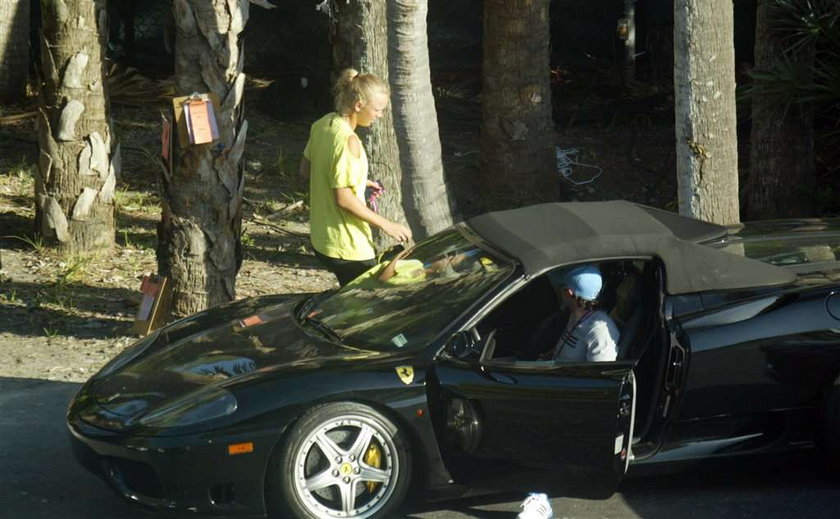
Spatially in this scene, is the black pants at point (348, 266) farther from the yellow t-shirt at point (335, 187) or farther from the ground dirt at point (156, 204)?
the ground dirt at point (156, 204)

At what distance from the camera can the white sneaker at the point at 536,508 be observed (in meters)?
5.36

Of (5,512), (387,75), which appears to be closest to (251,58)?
(387,75)

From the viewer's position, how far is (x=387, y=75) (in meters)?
9.04

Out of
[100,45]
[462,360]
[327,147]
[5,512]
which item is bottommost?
[5,512]

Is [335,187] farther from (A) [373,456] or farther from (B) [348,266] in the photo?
(A) [373,456]

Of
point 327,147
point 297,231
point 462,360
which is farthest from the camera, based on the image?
point 297,231

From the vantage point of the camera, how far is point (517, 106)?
461 inches

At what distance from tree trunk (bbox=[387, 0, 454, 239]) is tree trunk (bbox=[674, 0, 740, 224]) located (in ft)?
6.85

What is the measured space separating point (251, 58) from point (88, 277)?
6.03 meters

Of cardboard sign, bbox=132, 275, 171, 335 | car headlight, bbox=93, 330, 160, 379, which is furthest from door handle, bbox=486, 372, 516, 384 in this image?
cardboard sign, bbox=132, 275, 171, 335

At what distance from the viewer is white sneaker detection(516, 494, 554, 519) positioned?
5359mm

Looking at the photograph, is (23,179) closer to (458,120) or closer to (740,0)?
(458,120)

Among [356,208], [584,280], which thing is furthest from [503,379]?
[356,208]

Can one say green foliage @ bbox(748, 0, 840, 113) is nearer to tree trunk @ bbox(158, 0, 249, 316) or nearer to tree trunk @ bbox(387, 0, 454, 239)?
tree trunk @ bbox(387, 0, 454, 239)
